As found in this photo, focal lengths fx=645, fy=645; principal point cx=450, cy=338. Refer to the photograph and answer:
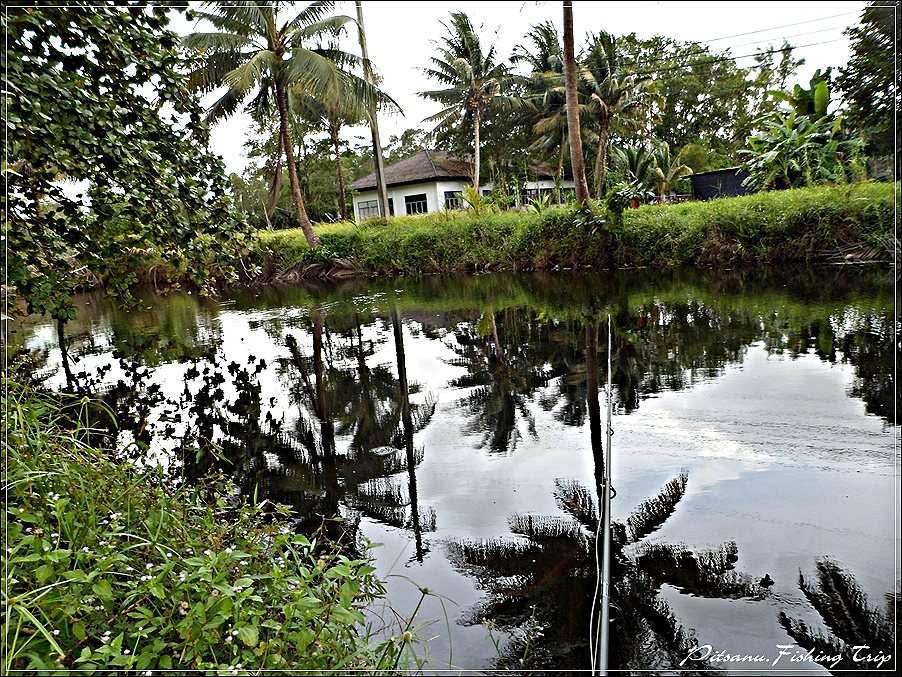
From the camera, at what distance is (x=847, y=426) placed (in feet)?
13.3

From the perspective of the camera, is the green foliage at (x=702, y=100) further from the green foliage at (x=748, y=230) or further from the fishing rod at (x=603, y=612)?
the fishing rod at (x=603, y=612)

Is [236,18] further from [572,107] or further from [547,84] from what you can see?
[547,84]

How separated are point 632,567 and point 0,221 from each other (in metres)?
3.57

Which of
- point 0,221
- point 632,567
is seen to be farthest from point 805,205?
point 0,221

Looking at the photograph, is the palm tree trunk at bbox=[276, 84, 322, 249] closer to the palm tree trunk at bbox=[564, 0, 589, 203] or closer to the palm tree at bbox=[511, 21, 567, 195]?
the palm tree trunk at bbox=[564, 0, 589, 203]

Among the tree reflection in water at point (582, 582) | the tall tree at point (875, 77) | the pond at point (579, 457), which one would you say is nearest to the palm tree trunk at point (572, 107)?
the pond at point (579, 457)

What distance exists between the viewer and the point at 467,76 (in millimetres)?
30000

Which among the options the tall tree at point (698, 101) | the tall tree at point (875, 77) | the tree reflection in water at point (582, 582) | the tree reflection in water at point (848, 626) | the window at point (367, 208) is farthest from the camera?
the window at point (367, 208)

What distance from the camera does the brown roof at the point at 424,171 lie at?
33625mm

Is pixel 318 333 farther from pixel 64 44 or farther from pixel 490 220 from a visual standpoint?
pixel 490 220

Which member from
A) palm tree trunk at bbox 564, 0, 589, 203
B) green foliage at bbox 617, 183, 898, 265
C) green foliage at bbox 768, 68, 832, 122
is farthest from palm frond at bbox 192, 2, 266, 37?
green foliage at bbox 768, 68, 832, 122

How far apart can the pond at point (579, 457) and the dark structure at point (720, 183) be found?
13225 millimetres

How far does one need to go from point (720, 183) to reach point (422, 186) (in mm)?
16340

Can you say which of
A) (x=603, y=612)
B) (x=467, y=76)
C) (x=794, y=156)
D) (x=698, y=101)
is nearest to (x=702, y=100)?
(x=698, y=101)
